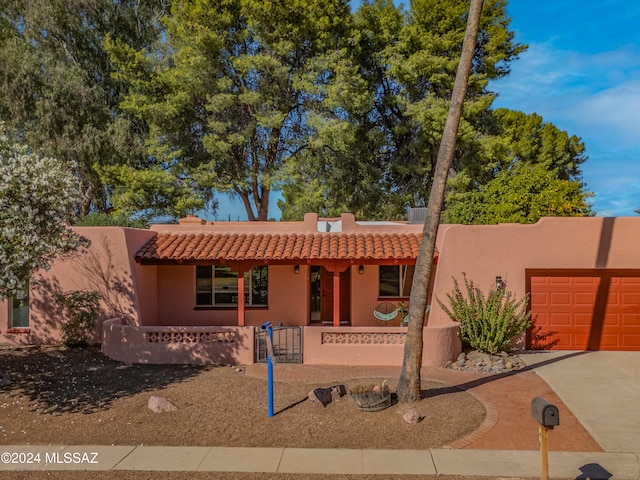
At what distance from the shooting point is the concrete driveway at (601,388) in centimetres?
838

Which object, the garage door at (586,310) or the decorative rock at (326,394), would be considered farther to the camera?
the garage door at (586,310)

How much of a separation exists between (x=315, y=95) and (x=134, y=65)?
30.2ft

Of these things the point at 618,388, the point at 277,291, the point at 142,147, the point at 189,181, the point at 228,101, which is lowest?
the point at 618,388

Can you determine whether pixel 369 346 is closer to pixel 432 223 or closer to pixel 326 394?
pixel 326 394

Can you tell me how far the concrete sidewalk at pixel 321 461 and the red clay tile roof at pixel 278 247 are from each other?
→ 24.7 ft

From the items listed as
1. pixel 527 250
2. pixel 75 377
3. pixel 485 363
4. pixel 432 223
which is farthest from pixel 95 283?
pixel 527 250

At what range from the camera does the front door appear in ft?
59.9

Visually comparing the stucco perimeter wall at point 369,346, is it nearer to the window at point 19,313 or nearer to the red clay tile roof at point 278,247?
the red clay tile roof at point 278,247

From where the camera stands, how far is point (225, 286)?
17422mm

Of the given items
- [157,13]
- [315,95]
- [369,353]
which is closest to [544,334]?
[369,353]

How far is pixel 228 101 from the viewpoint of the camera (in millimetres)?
23781

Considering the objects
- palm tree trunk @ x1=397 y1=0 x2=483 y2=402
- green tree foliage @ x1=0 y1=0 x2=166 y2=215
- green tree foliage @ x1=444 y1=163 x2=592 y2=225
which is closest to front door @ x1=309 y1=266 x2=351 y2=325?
green tree foliage @ x1=444 y1=163 x2=592 y2=225

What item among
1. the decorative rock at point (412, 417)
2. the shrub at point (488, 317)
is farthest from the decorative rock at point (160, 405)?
the shrub at point (488, 317)

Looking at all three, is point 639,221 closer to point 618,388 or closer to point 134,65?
point 618,388
